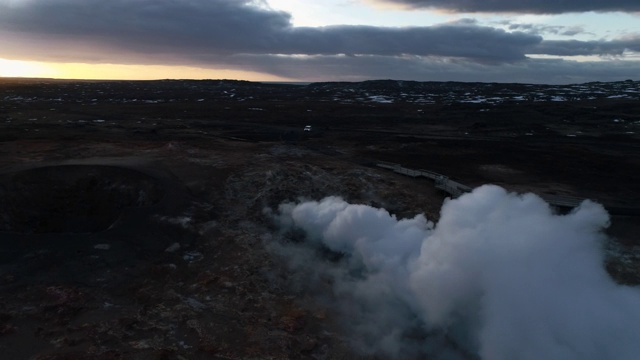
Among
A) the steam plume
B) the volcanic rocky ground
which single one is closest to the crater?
the volcanic rocky ground

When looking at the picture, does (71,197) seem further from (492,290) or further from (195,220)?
(492,290)

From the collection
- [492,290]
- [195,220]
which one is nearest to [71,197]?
[195,220]

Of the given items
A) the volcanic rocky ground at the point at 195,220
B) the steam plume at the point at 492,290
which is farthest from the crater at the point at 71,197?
the steam plume at the point at 492,290

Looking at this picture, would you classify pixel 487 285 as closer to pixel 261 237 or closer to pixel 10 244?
pixel 261 237

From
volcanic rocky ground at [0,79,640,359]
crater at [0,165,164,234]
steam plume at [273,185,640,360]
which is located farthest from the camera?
crater at [0,165,164,234]

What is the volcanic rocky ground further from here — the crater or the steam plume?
the steam plume

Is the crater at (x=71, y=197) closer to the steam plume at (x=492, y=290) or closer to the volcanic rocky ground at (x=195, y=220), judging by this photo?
the volcanic rocky ground at (x=195, y=220)

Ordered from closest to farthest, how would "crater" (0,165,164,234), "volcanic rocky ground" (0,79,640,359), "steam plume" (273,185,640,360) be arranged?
"steam plume" (273,185,640,360), "volcanic rocky ground" (0,79,640,359), "crater" (0,165,164,234)
